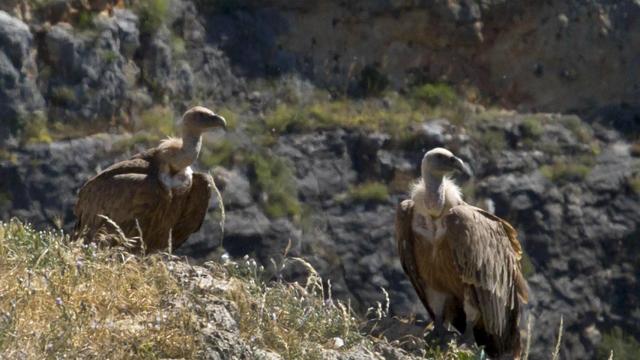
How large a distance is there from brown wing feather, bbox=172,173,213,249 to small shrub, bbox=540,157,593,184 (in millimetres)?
23626

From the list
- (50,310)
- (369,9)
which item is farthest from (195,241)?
(50,310)

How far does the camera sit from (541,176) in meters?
39.0

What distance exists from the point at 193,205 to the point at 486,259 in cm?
266

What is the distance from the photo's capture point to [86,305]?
434 inches

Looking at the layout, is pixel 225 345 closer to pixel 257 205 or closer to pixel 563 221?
pixel 257 205

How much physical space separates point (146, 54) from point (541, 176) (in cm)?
795

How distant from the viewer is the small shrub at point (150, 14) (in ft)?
121

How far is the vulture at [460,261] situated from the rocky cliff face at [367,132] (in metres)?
19.1

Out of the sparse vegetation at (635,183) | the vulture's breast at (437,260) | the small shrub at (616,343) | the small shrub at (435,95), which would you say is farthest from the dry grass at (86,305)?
the sparse vegetation at (635,183)

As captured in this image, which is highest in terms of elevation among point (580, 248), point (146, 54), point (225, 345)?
point (225, 345)

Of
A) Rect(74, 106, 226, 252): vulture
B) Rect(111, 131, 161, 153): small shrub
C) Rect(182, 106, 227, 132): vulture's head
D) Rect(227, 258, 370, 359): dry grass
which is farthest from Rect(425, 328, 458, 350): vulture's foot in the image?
Rect(111, 131, 161, 153): small shrub

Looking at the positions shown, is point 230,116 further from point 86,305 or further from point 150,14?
point 86,305

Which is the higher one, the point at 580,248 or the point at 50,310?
the point at 50,310

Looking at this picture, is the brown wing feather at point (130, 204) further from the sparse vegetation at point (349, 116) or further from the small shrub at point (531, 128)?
the small shrub at point (531, 128)
